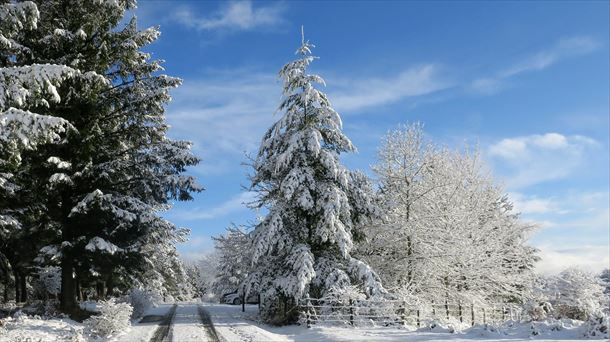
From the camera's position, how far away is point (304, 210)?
73.0 feet

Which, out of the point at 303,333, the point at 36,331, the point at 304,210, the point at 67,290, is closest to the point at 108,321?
the point at 36,331

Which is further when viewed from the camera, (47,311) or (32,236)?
(32,236)

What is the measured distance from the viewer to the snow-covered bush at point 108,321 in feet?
55.0

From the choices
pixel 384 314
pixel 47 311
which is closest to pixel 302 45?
pixel 384 314

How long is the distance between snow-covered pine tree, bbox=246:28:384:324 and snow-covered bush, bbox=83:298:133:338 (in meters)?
5.65

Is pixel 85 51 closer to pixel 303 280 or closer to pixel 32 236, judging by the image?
pixel 32 236

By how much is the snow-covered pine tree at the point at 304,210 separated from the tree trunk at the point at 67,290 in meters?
7.74

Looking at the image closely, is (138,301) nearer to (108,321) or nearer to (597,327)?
(108,321)

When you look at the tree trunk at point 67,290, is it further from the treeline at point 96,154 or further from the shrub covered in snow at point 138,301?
the shrub covered in snow at point 138,301

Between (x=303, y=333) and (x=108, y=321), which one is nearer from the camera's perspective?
(x=108, y=321)

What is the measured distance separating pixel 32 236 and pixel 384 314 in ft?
63.2

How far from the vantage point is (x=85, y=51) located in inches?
858

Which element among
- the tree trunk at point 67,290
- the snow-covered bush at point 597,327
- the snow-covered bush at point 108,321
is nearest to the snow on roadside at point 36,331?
the snow-covered bush at point 108,321

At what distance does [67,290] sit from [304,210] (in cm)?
1099
